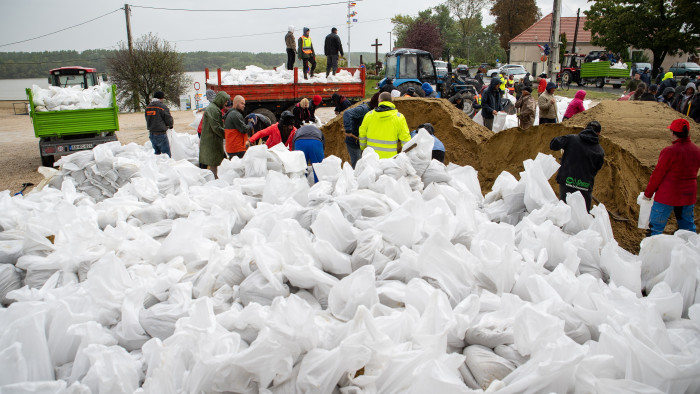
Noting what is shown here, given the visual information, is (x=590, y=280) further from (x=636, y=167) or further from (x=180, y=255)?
(x=636, y=167)

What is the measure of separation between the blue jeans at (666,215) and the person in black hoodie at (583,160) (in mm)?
630

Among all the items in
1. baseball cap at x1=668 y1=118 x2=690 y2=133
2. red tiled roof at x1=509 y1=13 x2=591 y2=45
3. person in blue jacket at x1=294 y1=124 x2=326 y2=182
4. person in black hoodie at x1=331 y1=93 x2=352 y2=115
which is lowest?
person in blue jacket at x1=294 y1=124 x2=326 y2=182

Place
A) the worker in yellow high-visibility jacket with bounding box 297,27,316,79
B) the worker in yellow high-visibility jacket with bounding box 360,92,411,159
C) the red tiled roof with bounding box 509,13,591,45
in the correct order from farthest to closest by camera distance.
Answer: the red tiled roof with bounding box 509,13,591,45
the worker in yellow high-visibility jacket with bounding box 297,27,316,79
the worker in yellow high-visibility jacket with bounding box 360,92,411,159

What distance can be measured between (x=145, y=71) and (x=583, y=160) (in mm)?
25166

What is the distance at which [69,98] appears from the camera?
10141 mm

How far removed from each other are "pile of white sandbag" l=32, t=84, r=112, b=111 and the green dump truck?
139 millimetres

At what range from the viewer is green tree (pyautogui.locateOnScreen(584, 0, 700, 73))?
2584cm

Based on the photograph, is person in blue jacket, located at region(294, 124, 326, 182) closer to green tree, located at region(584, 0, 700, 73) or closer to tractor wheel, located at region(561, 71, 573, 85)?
tractor wheel, located at region(561, 71, 573, 85)

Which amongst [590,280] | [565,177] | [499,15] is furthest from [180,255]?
[499,15]

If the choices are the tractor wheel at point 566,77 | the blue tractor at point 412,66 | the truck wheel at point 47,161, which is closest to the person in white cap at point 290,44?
the blue tractor at point 412,66

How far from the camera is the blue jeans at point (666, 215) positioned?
4.83 m

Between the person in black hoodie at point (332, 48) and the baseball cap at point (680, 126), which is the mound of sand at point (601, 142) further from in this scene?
the person in black hoodie at point (332, 48)

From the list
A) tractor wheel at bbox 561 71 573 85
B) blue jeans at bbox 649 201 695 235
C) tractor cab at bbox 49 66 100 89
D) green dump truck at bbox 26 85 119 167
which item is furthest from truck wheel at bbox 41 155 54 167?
tractor wheel at bbox 561 71 573 85

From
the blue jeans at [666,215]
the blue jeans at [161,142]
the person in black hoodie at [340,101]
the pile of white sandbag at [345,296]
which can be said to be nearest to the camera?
the pile of white sandbag at [345,296]
